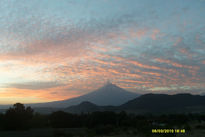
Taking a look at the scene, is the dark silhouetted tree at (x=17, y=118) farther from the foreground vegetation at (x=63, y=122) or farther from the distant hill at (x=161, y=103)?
the distant hill at (x=161, y=103)

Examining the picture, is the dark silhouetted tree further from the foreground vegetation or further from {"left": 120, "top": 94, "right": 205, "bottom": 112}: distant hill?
{"left": 120, "top": 94, "right": 205, "bottom": 112}: distant hill

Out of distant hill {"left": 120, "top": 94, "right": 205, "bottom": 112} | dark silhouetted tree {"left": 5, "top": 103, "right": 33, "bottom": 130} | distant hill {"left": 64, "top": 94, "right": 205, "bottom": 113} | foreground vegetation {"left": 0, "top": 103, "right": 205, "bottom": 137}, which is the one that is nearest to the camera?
foreground vegetation {"left": 0, "top": 103, "right": 205, "bottom": 137}

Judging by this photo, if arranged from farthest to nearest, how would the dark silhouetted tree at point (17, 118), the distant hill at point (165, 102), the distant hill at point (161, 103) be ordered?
the distant hill at point (165, 102) → the distant hill at point (161, 103) → the dark silhouetted tree at point (17, 118)

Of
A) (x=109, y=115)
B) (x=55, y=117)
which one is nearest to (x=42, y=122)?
(x=55, y=117)

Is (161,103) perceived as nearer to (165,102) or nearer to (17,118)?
(165,102)

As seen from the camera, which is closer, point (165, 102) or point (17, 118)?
point (17, 118)

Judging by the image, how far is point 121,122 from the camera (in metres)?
45.0

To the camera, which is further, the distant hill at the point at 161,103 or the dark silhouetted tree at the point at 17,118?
the distant hill at the point at 161,103

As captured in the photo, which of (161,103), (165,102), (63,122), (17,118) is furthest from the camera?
(165,102)

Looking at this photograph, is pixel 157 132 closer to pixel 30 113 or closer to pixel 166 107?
pixel 30 113

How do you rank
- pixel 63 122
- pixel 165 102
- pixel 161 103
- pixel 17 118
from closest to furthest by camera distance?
pixel 17 118, pixel 63 122, pixel 161 103, pixel 165 102

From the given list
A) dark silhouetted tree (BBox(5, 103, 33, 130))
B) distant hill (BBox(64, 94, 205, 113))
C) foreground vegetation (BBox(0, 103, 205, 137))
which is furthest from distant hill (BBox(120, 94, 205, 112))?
dark silhouetted tree (BBox(5, 103, 33, 130))

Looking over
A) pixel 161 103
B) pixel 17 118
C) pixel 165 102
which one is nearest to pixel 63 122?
pixel 17 118

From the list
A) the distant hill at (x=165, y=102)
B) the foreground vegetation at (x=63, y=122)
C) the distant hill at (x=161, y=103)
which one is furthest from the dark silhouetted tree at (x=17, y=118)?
the distant hill at (x=165, y=102)
